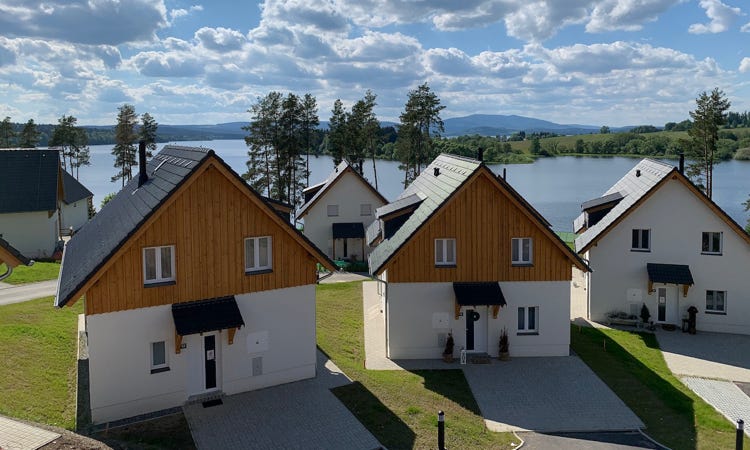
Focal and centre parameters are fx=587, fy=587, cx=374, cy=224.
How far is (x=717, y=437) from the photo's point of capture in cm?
1434

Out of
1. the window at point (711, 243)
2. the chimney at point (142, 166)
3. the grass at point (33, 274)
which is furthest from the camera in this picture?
the grass at point (33, 274)

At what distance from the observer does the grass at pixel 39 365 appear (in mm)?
13789

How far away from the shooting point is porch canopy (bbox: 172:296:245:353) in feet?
47.3

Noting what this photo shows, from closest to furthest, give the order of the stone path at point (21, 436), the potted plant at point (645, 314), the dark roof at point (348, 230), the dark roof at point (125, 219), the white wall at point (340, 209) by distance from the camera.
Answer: the stone path at point (21, 436)
the dark roof at point (125, 219)
the potted plant at point (645, 314)
the dark roof at point (348, 230)
the white wall at point (340, 209)

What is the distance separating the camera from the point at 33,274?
31.0 m

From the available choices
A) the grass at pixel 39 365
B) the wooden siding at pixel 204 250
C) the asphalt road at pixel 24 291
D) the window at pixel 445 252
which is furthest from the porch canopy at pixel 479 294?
the asphalt road at pixel 24 291

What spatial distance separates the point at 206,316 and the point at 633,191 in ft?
65.5

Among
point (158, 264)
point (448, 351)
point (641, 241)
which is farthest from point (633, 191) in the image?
point (158, 264)

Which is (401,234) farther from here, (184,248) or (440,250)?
A: (184,248)

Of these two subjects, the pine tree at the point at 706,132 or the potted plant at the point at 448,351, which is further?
the pine tree at the point at 706,132

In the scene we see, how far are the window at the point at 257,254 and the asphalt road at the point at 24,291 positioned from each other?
14763 millimetres

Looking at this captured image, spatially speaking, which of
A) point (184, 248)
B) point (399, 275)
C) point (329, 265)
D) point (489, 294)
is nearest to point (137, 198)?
point (184, 248)

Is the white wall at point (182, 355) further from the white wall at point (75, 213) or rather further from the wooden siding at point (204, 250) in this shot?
the white wall at point (75, 213)

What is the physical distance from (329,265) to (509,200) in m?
6.70
